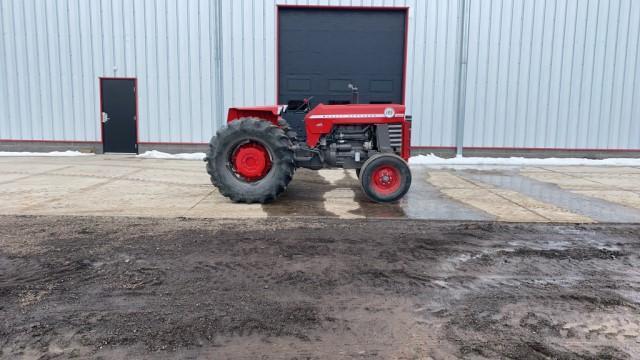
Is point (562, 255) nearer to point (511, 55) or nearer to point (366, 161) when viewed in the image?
point (366, 161)

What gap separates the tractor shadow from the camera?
20.3 feet

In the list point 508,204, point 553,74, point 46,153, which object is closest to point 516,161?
point 553,74

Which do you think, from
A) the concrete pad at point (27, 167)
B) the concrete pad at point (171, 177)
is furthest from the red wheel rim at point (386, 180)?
the concrete pad at point (27, 167)

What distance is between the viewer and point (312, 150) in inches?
278

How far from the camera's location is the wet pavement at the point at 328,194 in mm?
6180

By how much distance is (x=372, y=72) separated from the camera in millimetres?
12469

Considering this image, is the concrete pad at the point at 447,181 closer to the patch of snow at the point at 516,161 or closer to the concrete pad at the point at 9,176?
the patch of snow at the point at 516,161

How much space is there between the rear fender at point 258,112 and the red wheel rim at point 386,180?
1703mm

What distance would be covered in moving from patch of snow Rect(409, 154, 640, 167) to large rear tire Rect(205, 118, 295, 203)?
5955 millimetres

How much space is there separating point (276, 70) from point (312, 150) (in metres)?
5.81

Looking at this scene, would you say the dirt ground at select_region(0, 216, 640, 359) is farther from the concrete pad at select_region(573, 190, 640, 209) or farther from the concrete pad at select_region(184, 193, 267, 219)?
the concrete pad at select_region(573, 190, 640, 209)

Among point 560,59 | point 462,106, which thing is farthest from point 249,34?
point 560,59

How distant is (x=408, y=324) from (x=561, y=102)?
11245 mm

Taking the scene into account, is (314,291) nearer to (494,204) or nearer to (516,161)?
(494,204)
